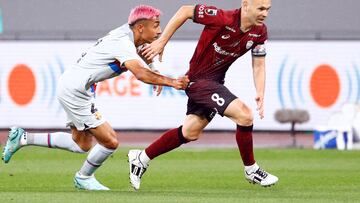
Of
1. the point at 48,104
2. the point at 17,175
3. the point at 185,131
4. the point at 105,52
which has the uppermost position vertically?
the point at 105,52

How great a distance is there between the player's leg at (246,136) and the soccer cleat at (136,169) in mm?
1066

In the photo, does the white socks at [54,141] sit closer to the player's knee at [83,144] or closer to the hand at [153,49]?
the player's knee at [83,144]

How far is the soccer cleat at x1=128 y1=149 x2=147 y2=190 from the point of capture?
13.3 metres

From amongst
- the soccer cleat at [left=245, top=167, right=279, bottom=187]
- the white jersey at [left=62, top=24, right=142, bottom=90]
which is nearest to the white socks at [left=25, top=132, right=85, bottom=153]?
the white jersey at [left=62, top=24, right=142, bottom=90]

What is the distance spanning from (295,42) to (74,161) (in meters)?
7.79

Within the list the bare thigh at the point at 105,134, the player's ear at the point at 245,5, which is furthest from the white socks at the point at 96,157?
the player's ear at the point at 245,5

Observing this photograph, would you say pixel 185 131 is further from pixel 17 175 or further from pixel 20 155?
pixel 20 155

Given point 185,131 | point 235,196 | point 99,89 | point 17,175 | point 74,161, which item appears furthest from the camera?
point 99,89

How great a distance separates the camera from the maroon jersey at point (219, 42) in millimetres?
13242

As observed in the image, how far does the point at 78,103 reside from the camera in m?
13.3

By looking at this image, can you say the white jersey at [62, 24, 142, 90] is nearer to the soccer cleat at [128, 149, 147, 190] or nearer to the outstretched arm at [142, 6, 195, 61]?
the outstretched arm at [142, 6, 195, 61]

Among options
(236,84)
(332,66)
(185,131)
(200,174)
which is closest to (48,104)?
(236,84)

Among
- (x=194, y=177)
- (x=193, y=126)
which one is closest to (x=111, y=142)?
(x=193, y=126)

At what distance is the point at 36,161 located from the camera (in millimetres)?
18875
